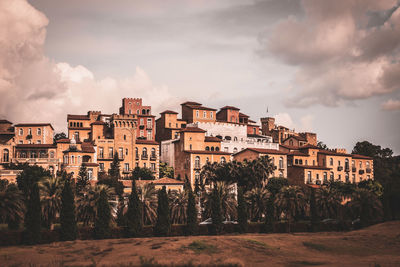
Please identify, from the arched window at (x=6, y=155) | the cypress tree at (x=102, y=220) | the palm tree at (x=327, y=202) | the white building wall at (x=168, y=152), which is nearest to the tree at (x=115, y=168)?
the white building wall at (x=168, y=152)

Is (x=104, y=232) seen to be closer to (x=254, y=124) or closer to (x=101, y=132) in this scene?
(x=101, y=132)

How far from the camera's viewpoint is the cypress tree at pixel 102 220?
205ft

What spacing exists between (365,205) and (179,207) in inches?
1289

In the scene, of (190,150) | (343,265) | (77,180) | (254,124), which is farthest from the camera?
(254,124)

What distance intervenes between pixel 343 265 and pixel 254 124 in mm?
87283

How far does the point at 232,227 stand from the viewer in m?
71.9

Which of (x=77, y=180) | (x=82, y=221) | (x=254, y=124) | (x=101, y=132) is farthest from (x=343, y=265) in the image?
(x=254, y=124)

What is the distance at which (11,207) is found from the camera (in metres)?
60.8

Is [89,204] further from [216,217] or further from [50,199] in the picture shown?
[216,217]

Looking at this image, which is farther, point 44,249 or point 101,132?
point 101,132

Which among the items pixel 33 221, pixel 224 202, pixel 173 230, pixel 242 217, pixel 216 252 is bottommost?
pixel 216 252

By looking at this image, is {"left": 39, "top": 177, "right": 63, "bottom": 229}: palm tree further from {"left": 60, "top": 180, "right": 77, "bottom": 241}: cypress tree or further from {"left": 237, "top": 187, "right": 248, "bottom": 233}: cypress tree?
{"left": 237, "top": 187, "right": 248, "bottom": 233}: cypress tree

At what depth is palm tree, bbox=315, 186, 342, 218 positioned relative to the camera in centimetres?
8275

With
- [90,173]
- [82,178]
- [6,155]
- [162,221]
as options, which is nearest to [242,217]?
[162,221]
